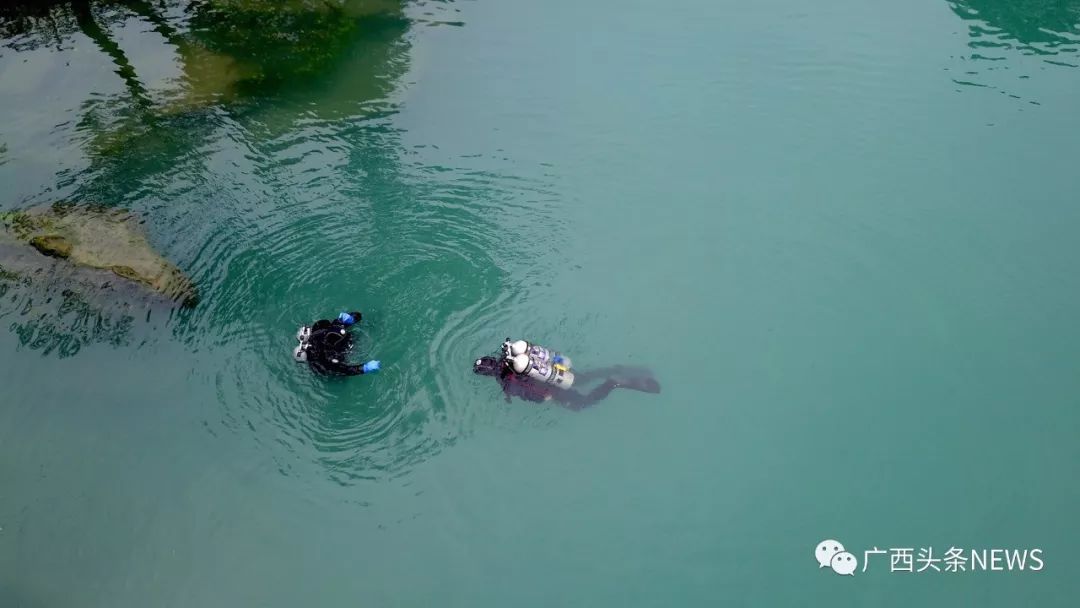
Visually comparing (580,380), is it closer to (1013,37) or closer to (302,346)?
(302,346)

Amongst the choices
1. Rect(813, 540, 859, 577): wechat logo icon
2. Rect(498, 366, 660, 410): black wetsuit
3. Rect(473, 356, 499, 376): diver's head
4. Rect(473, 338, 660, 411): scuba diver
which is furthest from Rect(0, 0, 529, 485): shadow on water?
Rect(813, 540, 859, 577): wechat logo icon

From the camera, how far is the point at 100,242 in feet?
46.2

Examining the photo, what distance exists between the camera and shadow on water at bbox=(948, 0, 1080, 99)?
17.0 m

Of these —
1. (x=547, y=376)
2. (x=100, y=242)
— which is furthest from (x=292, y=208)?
(x=547, y=376)

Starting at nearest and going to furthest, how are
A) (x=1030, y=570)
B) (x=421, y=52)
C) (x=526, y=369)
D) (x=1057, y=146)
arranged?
(x=1030, y=570), (x=526, y=369), (x=1057, y=146), (x=421, y=52)

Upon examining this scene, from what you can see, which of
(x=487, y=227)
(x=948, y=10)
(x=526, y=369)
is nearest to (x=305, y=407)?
(x=526, y=369)

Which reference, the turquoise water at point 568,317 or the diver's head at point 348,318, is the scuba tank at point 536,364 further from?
the diver's head at point 348,318

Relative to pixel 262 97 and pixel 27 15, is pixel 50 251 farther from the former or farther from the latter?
pixel 27 15

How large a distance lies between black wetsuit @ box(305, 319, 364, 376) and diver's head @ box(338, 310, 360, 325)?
7 cm

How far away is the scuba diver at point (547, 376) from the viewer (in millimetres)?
10945

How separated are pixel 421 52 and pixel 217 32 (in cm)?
585

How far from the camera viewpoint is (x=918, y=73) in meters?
17.1

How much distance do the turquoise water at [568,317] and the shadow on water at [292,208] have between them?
8 centimetres

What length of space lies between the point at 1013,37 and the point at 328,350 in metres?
18.0
